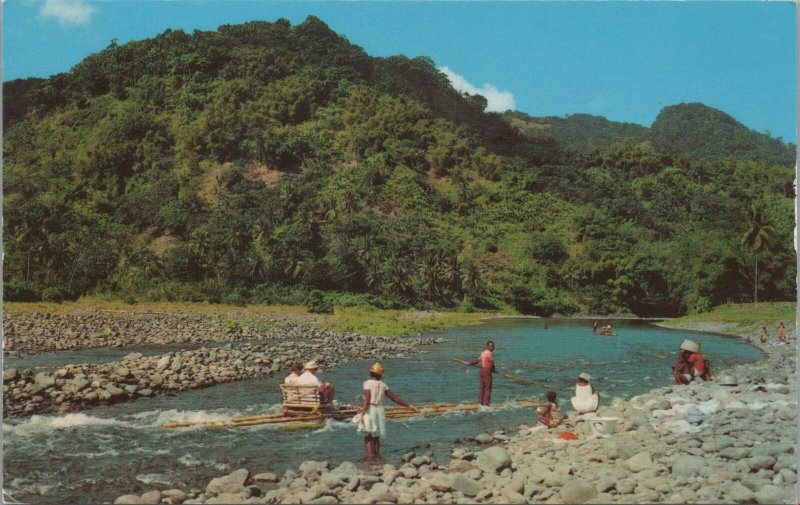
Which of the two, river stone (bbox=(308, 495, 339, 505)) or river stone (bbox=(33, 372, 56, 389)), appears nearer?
river stone (bbox=(308, 495, 339, 505))

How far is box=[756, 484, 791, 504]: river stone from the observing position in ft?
20.3

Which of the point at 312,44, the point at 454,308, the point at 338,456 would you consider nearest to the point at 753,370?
the point at 454,308

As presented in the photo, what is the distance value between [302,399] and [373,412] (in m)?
1.64

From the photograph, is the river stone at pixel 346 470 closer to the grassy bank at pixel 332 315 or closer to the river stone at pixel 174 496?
the river stone at pixel 174 496

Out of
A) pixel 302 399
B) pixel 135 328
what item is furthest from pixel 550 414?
pixel 135 328

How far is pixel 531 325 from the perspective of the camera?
15.3 metres

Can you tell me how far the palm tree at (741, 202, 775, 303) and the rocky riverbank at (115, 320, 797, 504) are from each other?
14.9 ft

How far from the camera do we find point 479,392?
1080 centimetres

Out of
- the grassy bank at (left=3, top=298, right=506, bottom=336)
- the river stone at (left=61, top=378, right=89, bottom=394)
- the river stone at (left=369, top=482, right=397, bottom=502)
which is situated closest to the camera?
the river stone at (left=369, top=482, right=397, bottom=502)

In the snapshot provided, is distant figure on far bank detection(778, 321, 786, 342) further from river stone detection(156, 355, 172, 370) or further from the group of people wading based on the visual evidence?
river stone detection(156, 355, 172, 370)

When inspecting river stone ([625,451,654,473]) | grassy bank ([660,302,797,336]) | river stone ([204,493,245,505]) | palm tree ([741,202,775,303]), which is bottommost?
river stone ([204,493,245,505])

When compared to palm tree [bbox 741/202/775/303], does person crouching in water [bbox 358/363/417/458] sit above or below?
below

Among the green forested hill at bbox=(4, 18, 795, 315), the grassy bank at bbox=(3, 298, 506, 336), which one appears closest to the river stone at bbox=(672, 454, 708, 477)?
the green forested hill at bbox=(4, 18, 795, 315)

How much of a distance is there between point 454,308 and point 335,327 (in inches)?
117
